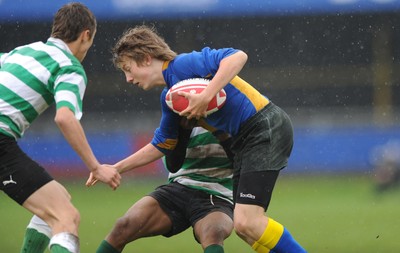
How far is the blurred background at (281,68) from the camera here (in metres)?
12.8

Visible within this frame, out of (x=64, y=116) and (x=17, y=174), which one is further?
(x=17, y=174)

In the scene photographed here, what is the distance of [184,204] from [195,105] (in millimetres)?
820

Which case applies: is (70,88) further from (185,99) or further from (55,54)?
(185,99)

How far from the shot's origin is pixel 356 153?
1295 cm

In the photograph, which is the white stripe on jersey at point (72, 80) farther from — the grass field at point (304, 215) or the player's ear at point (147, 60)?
the grass field at point (304, 215)

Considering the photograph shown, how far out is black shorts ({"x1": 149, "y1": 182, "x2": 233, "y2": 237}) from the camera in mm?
4957

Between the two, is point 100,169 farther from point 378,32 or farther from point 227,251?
point 378,32

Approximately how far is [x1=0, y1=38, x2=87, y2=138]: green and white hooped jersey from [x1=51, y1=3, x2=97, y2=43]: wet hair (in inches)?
4.6

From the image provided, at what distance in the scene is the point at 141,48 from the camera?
469 cm

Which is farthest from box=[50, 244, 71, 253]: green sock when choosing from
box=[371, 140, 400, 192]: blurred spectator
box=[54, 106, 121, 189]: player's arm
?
box=[371, 140, 400, 192]: blurred spectator

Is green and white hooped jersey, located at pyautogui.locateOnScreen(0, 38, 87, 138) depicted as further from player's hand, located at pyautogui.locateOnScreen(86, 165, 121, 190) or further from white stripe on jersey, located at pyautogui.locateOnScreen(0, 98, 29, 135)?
player's hand, located at pyautogui.locateOnScreen(86, 165, 121, 190)

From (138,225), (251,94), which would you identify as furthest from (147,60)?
(138,225)

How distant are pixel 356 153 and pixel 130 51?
869 cm

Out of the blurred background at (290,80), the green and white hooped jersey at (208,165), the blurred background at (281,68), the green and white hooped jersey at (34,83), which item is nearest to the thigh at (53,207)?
the green and white hooped jersey at (34,83)
